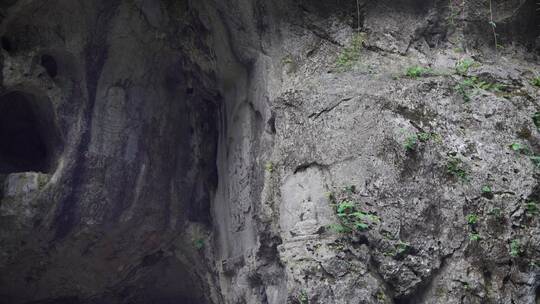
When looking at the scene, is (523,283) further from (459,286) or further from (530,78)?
(530,78)

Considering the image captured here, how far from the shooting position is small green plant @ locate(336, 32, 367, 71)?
4.13 meters

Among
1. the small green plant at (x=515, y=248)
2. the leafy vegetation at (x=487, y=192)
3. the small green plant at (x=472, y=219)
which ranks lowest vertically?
the small green plant at (x=515, y=248)

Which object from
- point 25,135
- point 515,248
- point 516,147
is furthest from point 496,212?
point 25,135

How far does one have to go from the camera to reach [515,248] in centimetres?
344

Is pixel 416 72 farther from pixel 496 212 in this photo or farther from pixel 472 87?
pixel 496 212

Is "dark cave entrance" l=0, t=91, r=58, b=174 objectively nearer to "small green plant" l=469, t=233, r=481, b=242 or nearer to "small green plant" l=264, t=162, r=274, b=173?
"small green plant" l=264, t=162, r=274, b=173

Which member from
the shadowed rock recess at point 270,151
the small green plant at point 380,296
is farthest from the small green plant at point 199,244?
the small green plant at point 380,296

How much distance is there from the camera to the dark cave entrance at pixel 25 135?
521 centimetres

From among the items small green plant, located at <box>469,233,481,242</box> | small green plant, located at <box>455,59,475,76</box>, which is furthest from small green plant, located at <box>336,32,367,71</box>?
small green plant, located at <box>469,233,481,242</box>

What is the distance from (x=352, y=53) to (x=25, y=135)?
320 centimetres

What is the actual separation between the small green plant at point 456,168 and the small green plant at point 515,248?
46 cm

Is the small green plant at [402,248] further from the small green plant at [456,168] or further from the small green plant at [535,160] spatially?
the small green plant at [535,160]

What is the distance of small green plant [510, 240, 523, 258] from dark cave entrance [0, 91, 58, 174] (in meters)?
3.78

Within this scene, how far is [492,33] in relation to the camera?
14.1ft
